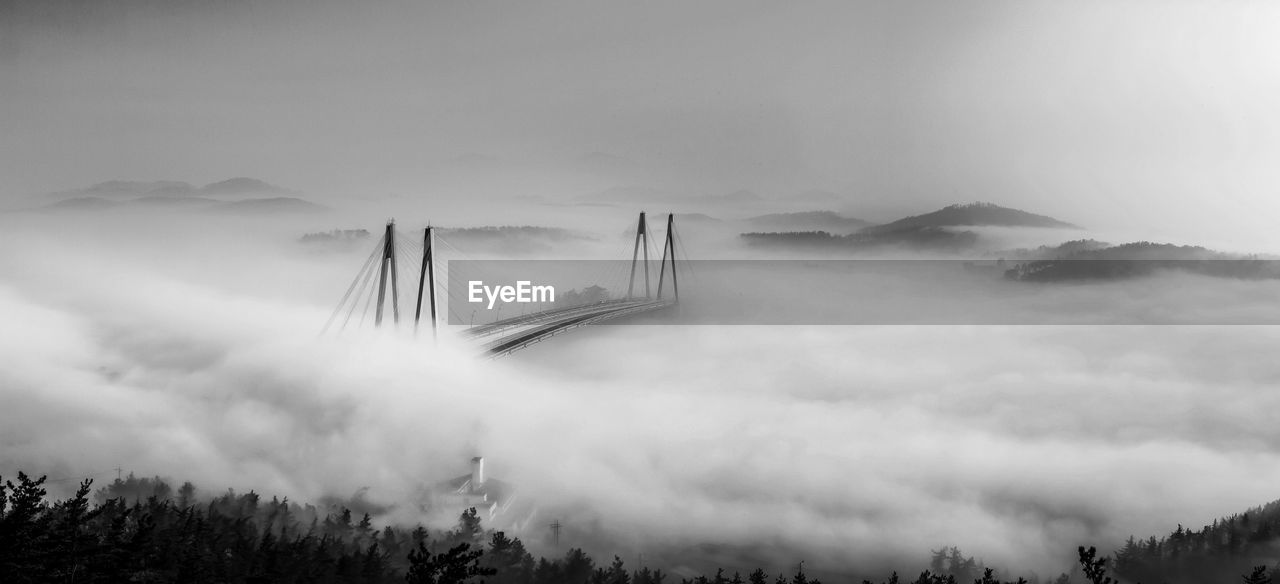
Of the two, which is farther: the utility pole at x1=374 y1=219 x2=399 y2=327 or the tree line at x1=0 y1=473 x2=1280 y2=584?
the utility pole at x1=374 y1=219 x2=399 y2=327

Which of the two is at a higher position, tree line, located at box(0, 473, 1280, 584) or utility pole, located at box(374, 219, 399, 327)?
utility pole, located at box(374, 219, 399, 327)

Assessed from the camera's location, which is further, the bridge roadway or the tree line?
the bridge roadway

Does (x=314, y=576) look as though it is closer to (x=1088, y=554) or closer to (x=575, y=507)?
(x=1088, y=554)

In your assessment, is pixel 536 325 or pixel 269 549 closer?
pixel 269 549

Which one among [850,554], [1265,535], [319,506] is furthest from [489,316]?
[1265,535]

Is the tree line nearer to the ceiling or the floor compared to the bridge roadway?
nearer to the floor

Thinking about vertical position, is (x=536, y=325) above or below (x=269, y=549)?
above

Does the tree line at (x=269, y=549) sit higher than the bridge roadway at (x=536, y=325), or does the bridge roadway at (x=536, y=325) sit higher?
the bridge roadway at (x=536, y=325)

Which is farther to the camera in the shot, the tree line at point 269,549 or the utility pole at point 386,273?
the utility pole at point 386,273
